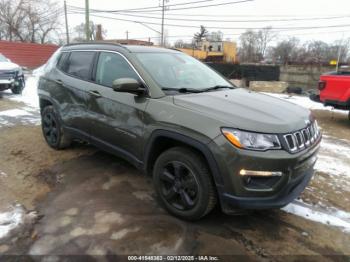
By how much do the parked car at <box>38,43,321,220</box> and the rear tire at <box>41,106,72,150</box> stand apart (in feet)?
1.50

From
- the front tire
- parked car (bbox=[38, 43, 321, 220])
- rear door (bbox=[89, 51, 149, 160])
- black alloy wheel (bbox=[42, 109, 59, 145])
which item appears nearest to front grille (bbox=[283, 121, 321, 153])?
parked car (bbox=[38, 43, 321, 220])

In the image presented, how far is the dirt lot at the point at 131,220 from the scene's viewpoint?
8.67ft

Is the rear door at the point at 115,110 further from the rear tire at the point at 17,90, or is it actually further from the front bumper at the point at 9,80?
the rear tire at the point at 17,90

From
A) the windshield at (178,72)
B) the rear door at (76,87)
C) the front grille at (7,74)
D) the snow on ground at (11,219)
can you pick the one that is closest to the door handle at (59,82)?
the rear door at (76,87)

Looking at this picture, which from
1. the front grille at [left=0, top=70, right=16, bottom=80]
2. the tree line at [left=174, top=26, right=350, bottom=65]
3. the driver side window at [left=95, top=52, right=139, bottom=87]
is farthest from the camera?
the tree line at [left=174, top=26, right=350, bottom=65]

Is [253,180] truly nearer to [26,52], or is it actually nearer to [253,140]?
[253,140]

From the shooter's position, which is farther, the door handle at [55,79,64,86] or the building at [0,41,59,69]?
the building at [0,41,59,69]

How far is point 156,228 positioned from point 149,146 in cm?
84

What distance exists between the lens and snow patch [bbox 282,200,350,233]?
3140 millimetres

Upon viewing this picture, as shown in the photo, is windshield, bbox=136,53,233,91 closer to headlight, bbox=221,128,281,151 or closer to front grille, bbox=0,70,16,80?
headlight, bbox=221,128,281,151

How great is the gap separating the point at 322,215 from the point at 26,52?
86.6 ft

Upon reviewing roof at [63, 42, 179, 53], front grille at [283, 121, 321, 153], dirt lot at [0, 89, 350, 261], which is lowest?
dirt lot at [0, 89, 350, 261]

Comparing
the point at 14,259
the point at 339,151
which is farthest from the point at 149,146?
the point at 339,151

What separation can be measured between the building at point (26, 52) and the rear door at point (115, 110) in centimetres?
2288
